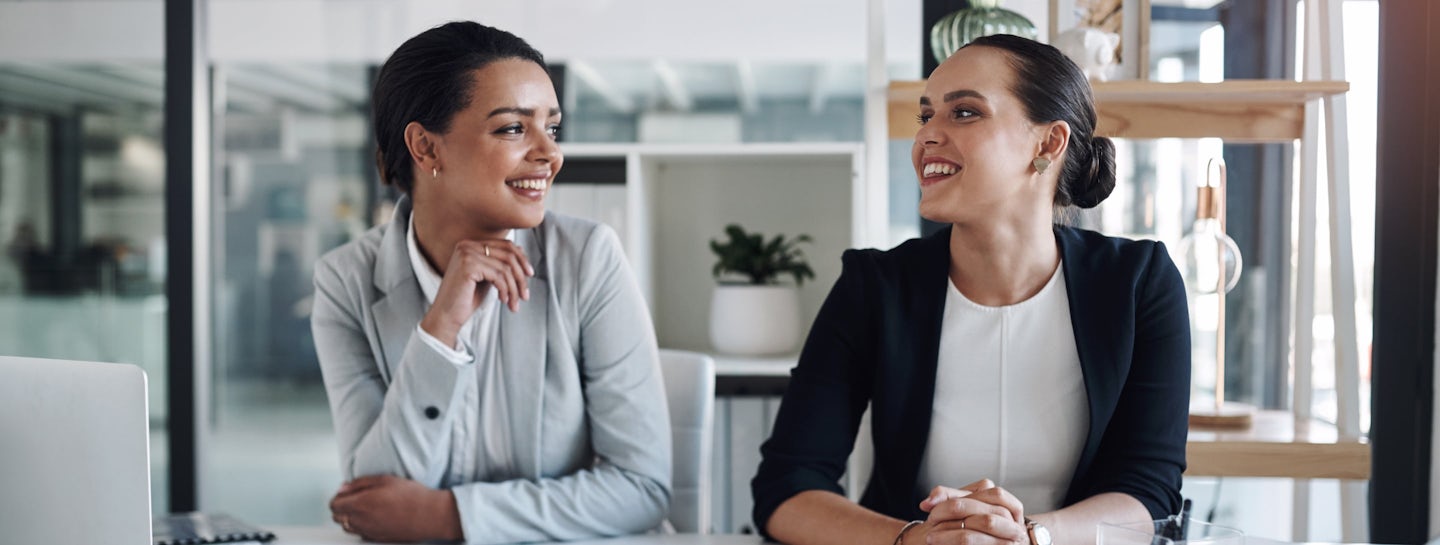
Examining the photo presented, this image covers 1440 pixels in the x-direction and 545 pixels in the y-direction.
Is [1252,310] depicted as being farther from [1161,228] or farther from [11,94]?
[11,94]

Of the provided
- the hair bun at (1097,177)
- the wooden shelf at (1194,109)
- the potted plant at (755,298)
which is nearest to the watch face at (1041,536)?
the hair bun at (1097,177)

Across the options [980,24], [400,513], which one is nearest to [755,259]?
[980,24]

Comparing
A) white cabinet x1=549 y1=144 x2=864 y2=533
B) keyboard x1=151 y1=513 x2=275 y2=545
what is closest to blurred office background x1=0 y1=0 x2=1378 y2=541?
white cabinet x1=549 y1=144 x2=864 y2=533

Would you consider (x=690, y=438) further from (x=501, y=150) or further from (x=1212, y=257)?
(x=1212, y=257)

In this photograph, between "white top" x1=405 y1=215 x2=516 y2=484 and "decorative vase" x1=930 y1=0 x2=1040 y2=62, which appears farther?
"decorative vase" x1=930 y1=0 x2=1040 y2=62

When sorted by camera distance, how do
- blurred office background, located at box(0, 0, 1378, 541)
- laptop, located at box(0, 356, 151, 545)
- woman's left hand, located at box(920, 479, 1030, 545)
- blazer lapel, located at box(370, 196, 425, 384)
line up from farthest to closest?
blurred office background, located at box(0, 0, 1378, 541)
blazer lapel, located at box(370, 196, 425, 384)
woman's left hand, located at box(920, 479, 1030, 545)
laptop, located at box(0, 356, 151, 545)

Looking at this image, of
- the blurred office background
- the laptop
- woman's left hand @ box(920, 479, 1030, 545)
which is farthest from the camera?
the blurred office background

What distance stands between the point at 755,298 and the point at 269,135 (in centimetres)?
147

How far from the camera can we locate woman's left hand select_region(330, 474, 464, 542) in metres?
1.27

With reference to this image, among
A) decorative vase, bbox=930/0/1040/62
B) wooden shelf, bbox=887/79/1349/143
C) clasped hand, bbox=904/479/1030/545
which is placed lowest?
clasped hand, bbox=904/479/1030/545

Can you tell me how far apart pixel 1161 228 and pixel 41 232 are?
303 cm

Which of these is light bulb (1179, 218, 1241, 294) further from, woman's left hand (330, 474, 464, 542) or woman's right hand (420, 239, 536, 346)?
woman's left hand (330, 474, 464, 542)

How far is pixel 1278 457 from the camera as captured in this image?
5.91ft

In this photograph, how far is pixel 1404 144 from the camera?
7.24 ft
